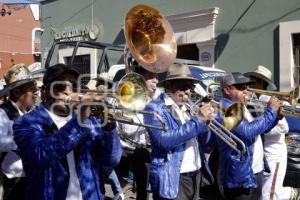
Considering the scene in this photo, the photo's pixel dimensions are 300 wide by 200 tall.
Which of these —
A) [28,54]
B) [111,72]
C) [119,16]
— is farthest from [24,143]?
[28,54]

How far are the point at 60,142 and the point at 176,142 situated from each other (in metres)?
1.08

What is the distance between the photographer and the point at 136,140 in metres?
4.54

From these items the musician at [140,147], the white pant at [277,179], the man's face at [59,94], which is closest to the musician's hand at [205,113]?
the musician at [140,147]

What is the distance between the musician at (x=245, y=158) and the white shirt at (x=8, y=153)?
67.3 inches

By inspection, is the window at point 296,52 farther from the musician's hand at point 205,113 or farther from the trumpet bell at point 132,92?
the trumpet bell at point 132,92

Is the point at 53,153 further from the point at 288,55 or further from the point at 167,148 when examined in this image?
the point at 288,55

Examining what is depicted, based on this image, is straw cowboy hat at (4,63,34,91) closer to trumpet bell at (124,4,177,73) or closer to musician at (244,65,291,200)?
trumpet bell at (124,4,177,73)

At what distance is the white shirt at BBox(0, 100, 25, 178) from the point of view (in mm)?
3578

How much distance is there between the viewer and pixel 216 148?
14.3 feet

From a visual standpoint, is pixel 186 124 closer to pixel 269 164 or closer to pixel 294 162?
pixel 269 164

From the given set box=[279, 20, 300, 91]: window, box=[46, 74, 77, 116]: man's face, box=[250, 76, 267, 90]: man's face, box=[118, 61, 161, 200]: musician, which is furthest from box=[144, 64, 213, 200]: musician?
box=[279, 20, 300, 91]: window

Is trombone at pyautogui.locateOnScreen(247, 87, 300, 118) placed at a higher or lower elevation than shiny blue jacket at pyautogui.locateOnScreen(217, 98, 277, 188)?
higher

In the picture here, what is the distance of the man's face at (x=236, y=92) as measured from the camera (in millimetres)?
4062

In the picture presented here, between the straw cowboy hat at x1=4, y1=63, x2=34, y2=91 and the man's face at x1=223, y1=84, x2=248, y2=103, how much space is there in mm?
1779
